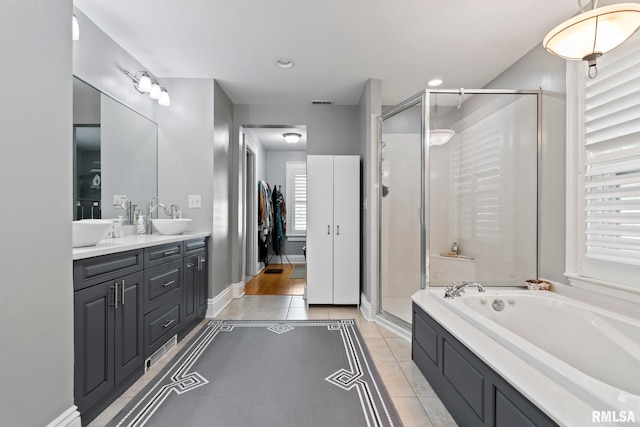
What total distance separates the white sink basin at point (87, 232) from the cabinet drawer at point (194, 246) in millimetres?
934

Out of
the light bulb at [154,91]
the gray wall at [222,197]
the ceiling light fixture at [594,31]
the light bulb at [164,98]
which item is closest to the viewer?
the ceiling light fixture at [594,31]

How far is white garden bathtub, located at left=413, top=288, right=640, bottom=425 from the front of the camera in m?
0.91

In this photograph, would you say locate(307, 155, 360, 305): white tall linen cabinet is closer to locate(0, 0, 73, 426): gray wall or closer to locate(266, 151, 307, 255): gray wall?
locate(0, 0, 73, 426): gray wall

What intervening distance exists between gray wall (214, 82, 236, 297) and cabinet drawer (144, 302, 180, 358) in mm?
757

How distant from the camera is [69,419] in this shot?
1.33 metres

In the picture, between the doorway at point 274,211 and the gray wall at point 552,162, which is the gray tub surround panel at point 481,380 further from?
the doorway at point 274,211

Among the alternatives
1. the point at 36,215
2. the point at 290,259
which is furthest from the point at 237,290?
the point at 36,215

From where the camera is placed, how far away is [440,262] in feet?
9.11

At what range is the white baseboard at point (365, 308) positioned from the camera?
3.06 meters

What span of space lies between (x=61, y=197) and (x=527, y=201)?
3.22 metres

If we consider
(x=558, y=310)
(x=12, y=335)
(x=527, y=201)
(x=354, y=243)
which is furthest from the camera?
(x=354, y=243)

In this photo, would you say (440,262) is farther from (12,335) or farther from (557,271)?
(12,335)

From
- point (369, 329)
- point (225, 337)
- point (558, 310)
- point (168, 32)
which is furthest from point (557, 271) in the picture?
point (168, 32)

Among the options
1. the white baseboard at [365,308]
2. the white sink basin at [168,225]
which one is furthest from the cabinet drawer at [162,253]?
the white baseboard at [365,308]
